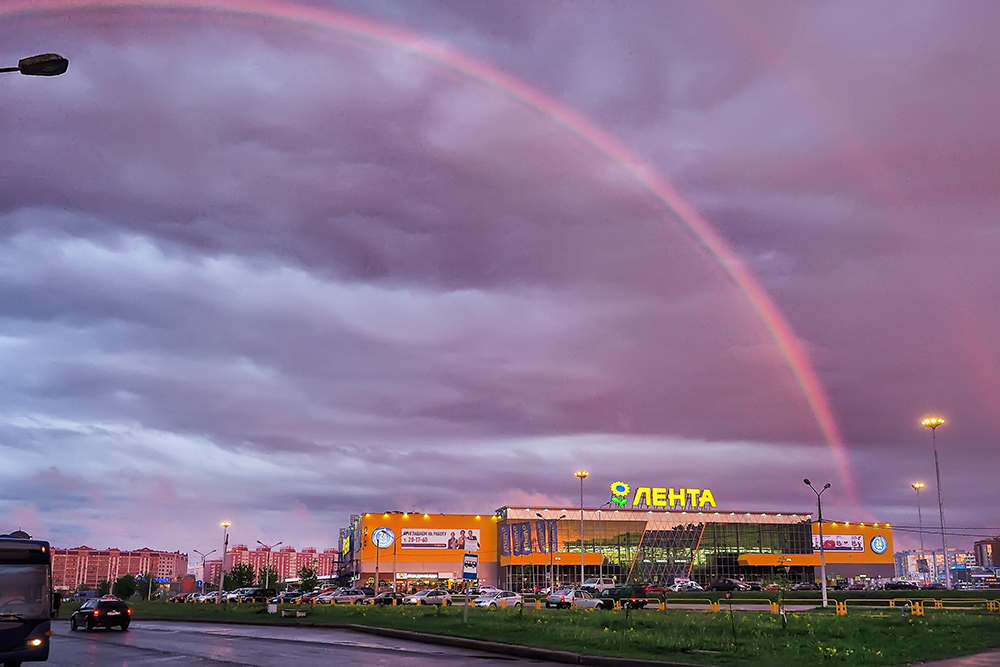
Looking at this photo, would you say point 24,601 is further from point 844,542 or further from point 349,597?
point 844,542

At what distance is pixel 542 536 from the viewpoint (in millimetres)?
145000

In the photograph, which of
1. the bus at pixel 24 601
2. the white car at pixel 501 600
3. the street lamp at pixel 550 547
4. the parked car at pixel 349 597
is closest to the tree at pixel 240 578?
the street lamp at pixel 550 547

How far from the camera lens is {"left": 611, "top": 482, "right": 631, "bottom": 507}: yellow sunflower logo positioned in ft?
434

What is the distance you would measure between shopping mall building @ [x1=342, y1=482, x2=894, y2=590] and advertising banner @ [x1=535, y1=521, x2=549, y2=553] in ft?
0.53

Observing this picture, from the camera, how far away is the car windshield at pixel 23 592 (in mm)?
21266

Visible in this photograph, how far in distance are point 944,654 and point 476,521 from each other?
423 feet

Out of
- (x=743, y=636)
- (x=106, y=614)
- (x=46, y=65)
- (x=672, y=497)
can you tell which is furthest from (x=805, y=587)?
(x=46, y=65)

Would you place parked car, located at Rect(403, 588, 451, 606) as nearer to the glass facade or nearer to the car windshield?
the car windshield

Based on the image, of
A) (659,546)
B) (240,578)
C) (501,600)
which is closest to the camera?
(501,600)

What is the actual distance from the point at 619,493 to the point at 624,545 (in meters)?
23.3

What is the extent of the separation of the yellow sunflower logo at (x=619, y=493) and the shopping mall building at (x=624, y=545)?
5.95 meters

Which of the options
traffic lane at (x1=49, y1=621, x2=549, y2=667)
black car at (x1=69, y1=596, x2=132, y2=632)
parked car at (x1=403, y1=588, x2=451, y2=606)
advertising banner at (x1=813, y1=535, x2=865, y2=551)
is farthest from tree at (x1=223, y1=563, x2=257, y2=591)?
traffic lane at (x1=49, y1=621, x2=549, y2=667)

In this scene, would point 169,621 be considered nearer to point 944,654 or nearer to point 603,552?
point 944,654

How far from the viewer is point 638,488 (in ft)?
454
